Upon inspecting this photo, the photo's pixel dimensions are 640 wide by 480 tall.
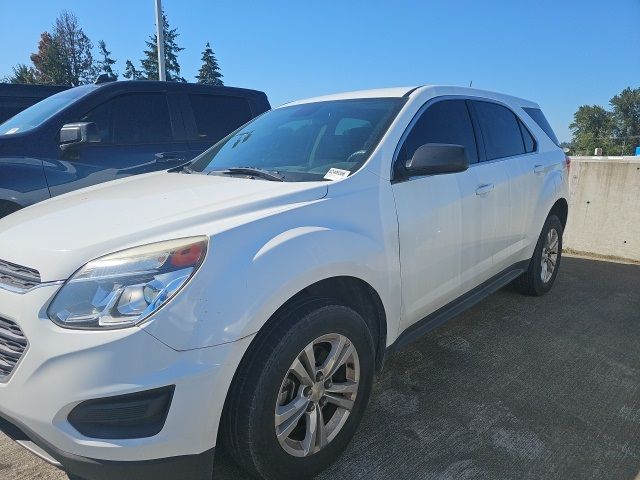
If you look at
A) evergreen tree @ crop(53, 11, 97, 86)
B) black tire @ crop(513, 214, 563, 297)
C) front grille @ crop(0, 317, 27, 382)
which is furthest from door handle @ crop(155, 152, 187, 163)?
evergreen tree @ crop(53, 11, 97, 86)

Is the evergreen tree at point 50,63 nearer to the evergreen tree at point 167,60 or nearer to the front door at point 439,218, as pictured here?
the evergreen tree at point 167,60

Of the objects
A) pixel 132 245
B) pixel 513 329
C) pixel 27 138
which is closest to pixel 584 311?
pixel 513 329

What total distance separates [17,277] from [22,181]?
8.33ft

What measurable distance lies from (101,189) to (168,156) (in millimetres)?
2081

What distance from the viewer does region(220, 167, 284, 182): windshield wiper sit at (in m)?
2.44

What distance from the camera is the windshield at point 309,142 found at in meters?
2.55

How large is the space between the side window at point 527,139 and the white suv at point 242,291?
1262 mm

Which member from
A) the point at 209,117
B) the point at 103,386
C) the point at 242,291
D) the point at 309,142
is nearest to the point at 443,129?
the point at 309,142

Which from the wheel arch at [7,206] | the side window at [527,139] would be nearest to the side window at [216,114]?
the wheel arch at [7,206]

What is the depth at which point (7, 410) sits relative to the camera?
5.47ft

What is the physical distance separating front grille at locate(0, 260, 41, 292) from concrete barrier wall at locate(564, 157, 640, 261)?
6.41 m

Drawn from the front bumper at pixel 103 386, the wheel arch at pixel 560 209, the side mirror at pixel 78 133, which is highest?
the side mirror at pixel 78 133

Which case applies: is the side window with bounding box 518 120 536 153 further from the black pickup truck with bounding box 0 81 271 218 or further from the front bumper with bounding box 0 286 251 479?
the front bumper with bounding box 0 286 251 479

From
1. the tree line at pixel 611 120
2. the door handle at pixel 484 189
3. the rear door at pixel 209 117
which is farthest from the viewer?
the tree line at pixel 611 120
